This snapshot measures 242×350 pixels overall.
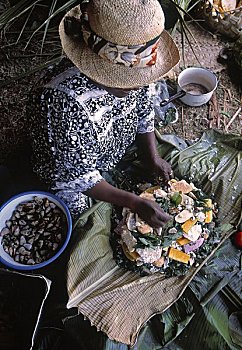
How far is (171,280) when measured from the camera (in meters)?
1.68

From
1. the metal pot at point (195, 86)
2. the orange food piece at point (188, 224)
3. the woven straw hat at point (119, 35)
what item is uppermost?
the woven straw hat at point (119, 35)

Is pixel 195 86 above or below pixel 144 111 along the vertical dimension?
below

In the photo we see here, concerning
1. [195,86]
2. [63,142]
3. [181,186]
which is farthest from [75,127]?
[195,86]

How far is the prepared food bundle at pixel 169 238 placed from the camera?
1.64 meters

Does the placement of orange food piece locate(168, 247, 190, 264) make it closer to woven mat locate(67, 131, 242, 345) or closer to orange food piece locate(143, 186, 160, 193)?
woven mat locate(67, 131, 242, 345)

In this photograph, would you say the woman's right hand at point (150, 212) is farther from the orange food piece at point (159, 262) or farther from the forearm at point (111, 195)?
the orange food piece at point (159, 262)

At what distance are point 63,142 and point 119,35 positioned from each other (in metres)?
0.41

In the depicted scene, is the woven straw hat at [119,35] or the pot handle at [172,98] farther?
the pot handle at [172,98]

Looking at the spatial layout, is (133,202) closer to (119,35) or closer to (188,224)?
(188,224)

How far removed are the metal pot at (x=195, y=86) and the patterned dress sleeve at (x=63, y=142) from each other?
93 cm

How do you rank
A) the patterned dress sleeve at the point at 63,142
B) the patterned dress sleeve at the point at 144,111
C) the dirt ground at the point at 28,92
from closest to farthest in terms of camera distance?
the patterned dress sleeve at the point at 63,142
the patterned dress sleeve at the point at 144,111
the dirt ground at the point at 28,92

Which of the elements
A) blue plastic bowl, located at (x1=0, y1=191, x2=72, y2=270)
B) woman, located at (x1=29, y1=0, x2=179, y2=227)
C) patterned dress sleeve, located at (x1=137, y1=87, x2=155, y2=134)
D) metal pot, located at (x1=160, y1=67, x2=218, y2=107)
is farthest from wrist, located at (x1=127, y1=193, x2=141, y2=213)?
metal pot, located at (x1=160, y1=67, x2=218, y2=107)

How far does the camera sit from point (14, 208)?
1.72m

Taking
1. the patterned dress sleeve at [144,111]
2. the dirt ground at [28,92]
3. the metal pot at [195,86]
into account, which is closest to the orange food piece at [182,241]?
the patterned dress sleeve at [144,111]
